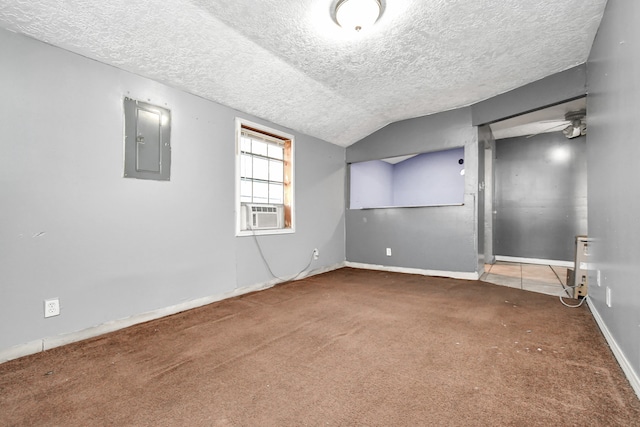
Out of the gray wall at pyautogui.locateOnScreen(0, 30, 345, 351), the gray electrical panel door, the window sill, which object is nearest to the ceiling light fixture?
the gray wall at pyautogui.locateOnScreen(0, 30, 345, 351)

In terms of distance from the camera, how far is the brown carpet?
124cm

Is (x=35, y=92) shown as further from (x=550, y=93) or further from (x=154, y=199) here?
(x=550, y=93)

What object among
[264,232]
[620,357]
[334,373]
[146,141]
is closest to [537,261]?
[620,357]

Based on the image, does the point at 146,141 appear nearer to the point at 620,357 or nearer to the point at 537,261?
the point at 620,357

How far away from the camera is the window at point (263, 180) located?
3.38 m

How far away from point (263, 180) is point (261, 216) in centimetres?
53

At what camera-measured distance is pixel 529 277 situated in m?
4.09

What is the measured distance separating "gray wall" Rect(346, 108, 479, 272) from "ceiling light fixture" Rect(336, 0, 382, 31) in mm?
2521

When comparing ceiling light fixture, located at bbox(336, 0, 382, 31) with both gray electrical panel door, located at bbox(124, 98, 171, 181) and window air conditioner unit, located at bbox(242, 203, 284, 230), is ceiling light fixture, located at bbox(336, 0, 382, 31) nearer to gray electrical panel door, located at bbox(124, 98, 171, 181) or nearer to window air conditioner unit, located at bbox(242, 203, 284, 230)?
gray electrical panel door, located at bbox(124, 98, 171, 181)

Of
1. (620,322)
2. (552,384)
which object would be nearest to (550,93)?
(620,322)

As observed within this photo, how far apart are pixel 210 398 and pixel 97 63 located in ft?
8.60

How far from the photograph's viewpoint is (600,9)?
2.16 m

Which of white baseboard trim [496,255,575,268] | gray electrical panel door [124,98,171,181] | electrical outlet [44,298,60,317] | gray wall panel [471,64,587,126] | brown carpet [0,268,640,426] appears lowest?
brown carpet [0,268,640,426]

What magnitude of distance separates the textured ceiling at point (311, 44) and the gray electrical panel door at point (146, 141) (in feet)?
1.06
